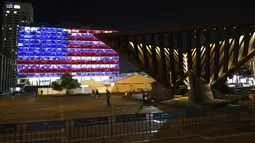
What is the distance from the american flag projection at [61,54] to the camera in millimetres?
104062

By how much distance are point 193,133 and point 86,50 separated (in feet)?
353

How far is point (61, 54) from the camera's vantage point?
110m

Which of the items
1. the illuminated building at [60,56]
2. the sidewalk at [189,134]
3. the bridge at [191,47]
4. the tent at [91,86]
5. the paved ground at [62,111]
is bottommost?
the paved ground at [62,111]

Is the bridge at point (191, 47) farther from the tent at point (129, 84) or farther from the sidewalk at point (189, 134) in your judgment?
the tent at point (129, 84)

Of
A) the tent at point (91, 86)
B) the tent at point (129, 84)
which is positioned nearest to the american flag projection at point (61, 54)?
the tent at point (91, 86)

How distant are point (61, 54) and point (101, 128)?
105 metres

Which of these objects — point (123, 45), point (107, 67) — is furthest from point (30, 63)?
point (123, 45)

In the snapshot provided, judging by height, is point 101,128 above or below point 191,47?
below

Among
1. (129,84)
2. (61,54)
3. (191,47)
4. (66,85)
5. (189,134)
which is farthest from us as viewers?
(61,54)

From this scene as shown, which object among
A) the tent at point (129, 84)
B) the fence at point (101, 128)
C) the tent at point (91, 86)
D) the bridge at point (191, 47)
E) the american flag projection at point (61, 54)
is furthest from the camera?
the american flag projection at point (61, 54)

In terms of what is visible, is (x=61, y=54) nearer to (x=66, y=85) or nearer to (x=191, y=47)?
(x=66, y=85)

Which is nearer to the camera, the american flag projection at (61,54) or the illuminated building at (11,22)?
Result: the american flag projection at (61,54)

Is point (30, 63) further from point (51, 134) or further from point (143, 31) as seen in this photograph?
point (51, 134)

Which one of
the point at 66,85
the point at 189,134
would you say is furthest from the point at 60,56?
the point at 189,134
